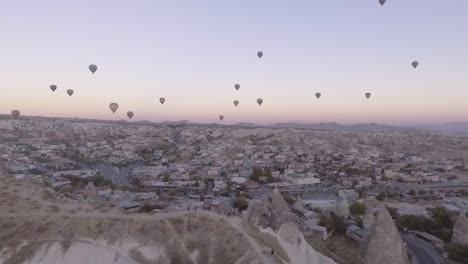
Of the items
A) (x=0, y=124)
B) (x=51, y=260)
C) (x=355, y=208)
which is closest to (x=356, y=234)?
(x=355, y=208)

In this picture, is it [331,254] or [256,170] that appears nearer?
[331,254]

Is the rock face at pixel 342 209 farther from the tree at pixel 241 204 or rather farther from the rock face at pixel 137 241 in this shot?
the rock face at pixel 137 241

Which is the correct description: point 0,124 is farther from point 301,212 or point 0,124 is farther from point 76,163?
point 301,212

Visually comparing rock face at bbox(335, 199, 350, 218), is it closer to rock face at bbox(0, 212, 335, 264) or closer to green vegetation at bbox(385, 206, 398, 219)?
green vegetation at bbox(385, 206, 398, 219)

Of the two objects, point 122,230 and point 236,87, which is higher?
point 236,87

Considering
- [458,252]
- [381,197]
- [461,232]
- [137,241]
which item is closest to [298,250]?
[137,241]

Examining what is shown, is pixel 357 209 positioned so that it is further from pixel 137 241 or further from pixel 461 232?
pixel 137 241

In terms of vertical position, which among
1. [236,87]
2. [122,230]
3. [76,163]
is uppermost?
[236,87]
